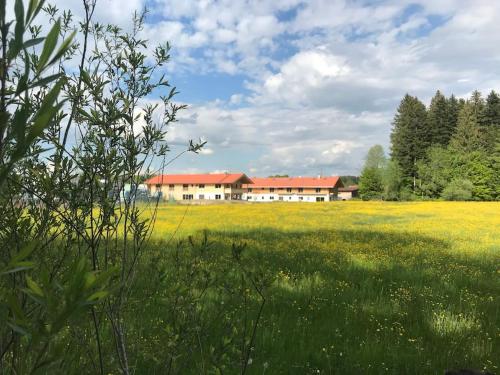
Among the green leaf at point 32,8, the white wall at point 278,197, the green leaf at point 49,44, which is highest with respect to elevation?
the green leaf at point 32,8

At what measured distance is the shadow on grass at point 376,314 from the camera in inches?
183

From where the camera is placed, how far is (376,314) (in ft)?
21.1

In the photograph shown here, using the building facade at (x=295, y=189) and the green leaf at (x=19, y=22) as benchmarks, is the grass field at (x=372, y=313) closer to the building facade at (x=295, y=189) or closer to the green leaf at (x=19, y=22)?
the green leaf at (x=19, y=22)

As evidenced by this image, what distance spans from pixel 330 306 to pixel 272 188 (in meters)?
103

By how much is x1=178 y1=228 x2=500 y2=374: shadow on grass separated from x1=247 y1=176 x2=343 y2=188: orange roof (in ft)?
304

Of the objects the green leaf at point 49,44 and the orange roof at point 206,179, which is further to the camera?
the orange roof at point 206,179

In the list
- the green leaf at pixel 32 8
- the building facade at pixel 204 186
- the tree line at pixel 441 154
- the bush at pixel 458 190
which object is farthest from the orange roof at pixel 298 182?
the green leaf at pixel 32 8

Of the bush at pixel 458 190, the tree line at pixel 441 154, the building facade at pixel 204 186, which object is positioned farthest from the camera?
the building facade at pixel 204 186

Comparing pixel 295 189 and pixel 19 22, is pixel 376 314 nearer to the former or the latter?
pixel 19 22

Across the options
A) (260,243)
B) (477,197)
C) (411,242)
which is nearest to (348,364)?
(260,243)

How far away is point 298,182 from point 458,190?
41.9 meters

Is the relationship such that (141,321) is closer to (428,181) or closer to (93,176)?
(93,176)

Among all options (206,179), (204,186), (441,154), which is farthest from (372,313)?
(206,179)

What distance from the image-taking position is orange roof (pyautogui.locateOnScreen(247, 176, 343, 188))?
341 ft
